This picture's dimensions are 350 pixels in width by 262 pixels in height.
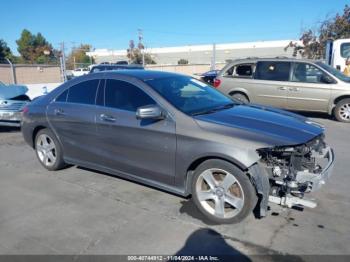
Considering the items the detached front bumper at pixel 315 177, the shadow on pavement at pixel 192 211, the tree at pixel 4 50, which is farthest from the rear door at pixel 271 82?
the tree at pixel 4 50

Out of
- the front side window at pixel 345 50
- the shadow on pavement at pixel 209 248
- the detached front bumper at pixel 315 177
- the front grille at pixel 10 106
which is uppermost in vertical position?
the front side window at pixel 345 50

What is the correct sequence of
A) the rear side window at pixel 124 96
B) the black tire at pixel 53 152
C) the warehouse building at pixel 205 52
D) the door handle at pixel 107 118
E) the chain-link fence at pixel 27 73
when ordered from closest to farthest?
the rear side window at pixel 124 96, the door handle at pixel 107 118, the black tire at pixel 53 152, the chain-link fence at pixel 27 73, the warehouse building at pixel 205 52

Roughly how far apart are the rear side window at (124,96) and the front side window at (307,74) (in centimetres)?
653

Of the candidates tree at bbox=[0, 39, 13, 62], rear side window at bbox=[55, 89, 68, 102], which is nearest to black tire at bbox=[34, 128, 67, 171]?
rear side window at bbox=[55, 89, 68, 102]

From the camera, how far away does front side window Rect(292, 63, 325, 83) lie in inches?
364

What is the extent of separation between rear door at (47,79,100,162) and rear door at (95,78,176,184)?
171mm

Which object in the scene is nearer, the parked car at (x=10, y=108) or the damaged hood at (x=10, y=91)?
the parked car at (x=10, y=108)

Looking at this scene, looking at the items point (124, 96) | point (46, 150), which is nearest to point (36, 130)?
point (46, 150)

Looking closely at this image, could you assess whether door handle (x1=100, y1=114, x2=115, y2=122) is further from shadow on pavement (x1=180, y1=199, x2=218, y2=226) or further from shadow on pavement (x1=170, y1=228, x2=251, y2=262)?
shadow on pavement (x1=170, y1=228, x2=251, y2=262)

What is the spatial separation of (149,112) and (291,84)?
6.83 metres

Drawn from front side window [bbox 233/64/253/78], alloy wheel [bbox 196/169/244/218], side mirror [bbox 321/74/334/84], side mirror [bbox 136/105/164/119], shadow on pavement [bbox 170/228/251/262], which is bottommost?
shadow on pavement [bbox 170/228/251/262]

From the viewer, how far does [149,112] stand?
149 inches

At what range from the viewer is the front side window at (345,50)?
44.0 feet

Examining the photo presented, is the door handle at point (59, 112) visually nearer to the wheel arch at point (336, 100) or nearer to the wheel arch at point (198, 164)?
the wheel arch at point (198, 164)
